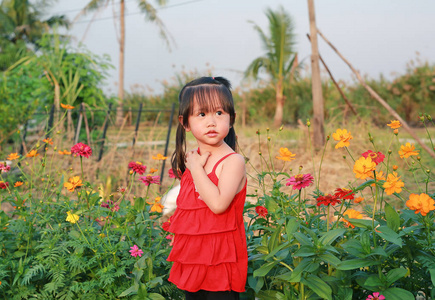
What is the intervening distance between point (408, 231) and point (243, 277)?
0.61m

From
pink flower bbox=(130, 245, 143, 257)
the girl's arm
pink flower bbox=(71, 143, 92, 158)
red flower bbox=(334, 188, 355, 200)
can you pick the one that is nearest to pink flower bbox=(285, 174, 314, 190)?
red flower bbox=(334, 188, 355, 200)

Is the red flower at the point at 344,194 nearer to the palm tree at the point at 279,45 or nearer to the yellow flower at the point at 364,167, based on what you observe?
the yellow flower at the point at 364,167

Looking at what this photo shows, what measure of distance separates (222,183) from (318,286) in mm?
493

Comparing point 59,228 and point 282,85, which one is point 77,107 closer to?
point 59,228

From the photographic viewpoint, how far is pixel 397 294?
150 cm

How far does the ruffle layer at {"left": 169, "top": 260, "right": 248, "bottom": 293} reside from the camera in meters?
1.56

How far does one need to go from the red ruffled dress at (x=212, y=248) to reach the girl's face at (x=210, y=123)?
9cm

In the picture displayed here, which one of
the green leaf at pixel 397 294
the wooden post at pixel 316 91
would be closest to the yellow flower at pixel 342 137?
the green leaf at pixel 397 294

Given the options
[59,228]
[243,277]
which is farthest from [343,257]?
[59,228]

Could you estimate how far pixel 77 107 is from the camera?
716cm

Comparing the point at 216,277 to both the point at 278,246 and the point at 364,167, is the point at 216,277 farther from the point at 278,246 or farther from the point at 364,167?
the point at 364,167

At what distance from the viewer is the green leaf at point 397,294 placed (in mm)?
1482

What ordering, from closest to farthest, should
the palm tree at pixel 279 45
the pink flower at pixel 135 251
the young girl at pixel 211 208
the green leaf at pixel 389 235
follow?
1. the green leaf at pixel 389 235
2. the young girl at pixel 211 208
3. the pink flower at pixel 135 251
4. the palm tree at pixel 279 45

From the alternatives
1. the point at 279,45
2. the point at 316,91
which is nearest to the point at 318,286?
the point at 316,91
